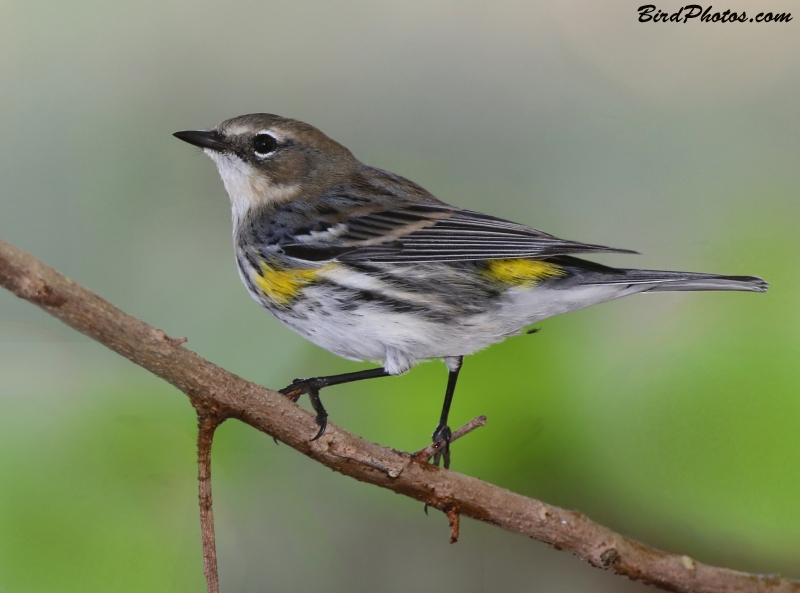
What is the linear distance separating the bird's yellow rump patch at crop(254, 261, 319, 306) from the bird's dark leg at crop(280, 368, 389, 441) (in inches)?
5.1

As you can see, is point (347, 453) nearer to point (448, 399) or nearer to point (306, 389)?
point (306, 389)

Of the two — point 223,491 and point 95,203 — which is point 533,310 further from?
point 95,203

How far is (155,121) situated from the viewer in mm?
1915

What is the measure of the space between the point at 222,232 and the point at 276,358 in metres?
0.39

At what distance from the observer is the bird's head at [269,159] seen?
1463 mm

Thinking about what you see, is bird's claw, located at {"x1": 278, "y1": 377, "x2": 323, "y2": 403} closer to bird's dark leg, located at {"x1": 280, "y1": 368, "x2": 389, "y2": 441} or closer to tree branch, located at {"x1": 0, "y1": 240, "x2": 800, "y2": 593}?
bird's dark leg, located at {"x1": 280, "y1": 368, "x2": 389, "y2": 441}

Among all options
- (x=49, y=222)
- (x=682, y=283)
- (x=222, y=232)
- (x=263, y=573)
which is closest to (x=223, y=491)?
(x=263, y=573)

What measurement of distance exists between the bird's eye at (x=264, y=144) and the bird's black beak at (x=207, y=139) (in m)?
0.06

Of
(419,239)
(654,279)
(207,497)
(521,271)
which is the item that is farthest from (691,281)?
(207,497)

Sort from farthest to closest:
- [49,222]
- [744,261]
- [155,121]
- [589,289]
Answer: [155,121]
[49,222]
[744,261]
[589,289]

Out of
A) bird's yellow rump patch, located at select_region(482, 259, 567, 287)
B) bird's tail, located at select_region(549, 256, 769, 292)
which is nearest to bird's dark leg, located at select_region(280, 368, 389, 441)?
bird's yellow rump patch, located at select_region(482, 259, 567, 287)

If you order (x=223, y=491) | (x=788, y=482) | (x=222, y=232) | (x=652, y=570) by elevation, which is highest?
(x=222, y=232)

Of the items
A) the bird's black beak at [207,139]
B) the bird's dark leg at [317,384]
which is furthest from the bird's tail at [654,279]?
the bird's black beak at [207,139]

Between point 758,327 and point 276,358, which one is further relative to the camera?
point 276,358
